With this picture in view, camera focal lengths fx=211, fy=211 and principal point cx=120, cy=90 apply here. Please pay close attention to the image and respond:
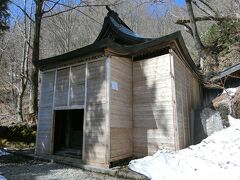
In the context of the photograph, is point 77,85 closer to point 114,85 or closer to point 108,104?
point 114,85

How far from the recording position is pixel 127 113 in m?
7.18

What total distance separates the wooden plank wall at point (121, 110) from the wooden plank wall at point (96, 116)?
0.24 meters

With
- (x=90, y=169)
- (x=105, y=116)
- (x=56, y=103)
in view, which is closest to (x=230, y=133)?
(x=105, y=116)

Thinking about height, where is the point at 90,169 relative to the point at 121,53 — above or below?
below

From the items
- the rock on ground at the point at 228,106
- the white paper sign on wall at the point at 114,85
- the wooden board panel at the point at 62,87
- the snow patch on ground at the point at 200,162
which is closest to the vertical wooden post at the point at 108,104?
the white paper sign on wall at the point at 114,85

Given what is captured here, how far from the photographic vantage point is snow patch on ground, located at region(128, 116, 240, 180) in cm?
479

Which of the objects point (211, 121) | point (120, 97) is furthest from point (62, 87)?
point (211, 121)

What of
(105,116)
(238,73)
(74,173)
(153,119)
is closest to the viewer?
(74,173)

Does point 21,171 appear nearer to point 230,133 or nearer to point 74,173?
point 74,173

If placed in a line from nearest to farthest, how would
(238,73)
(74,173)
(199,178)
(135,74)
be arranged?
(199,178)
(74,173)
(135,74)
(238,73)

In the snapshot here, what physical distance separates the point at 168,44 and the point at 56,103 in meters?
4.48

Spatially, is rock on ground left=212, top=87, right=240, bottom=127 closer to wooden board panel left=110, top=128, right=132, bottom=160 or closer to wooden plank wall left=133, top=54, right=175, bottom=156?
wooden plank wall left=133, top=54, right=175, bottom=156

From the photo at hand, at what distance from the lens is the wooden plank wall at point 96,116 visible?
628cm

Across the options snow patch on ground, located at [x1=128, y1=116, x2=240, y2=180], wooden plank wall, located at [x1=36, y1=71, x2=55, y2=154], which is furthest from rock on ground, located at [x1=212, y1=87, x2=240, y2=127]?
wooden plank wall, located at [x1=36, y1=71, x2=55, y2=154]
